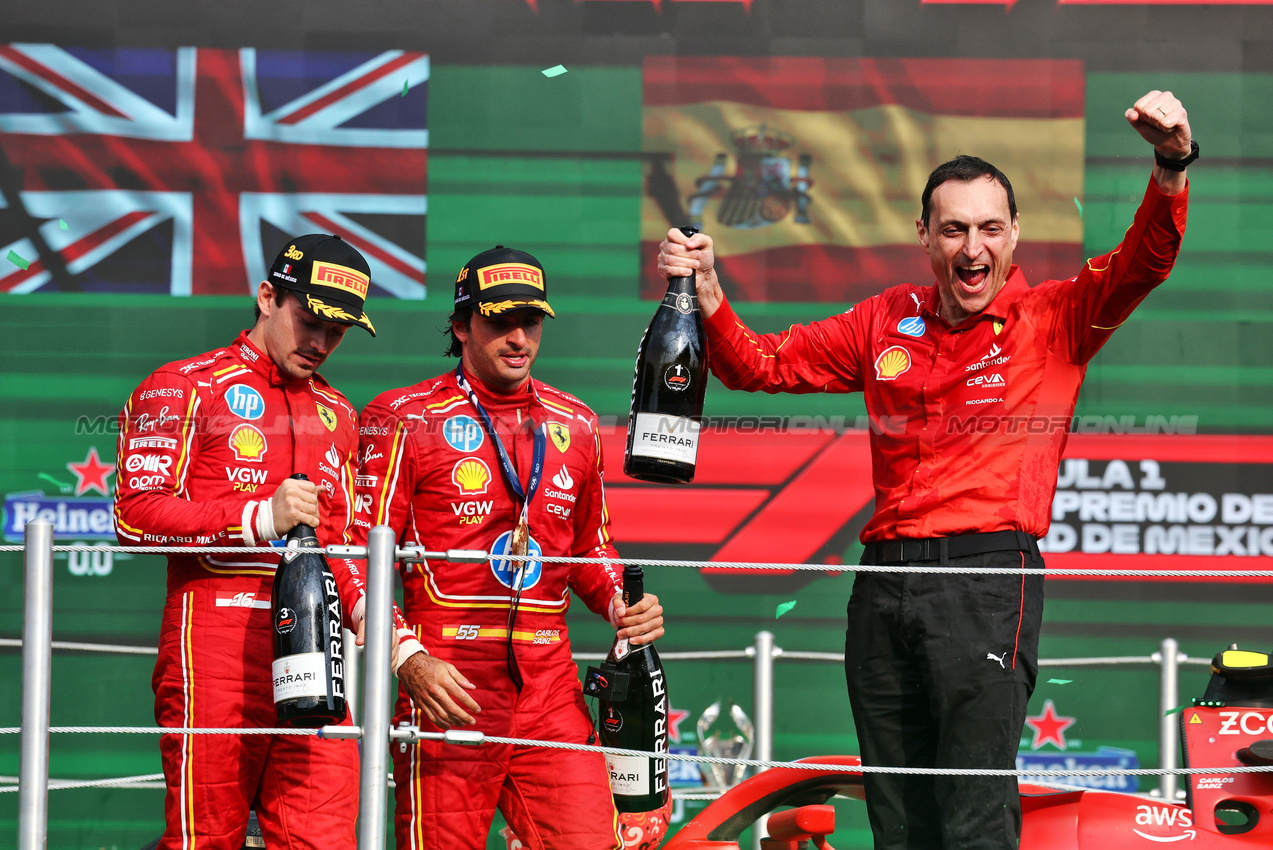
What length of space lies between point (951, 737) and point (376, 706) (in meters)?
0.94

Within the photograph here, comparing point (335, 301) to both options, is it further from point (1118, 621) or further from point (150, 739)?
point (1118, 621)

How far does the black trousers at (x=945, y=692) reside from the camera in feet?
6.09

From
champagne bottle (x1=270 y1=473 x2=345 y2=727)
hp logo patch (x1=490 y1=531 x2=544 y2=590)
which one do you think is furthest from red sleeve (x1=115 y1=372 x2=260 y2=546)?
hp logo patch (x1=490 y1=531 x2=544 y2=590)

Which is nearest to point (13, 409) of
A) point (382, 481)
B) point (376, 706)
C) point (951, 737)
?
point (382, 481)

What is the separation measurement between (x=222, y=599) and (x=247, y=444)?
0.31 meters

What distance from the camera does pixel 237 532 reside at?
2.16 metres

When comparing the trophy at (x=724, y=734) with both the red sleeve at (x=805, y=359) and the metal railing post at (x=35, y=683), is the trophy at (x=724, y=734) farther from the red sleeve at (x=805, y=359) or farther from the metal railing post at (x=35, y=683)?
the metal railing post at (x=35, y=683)

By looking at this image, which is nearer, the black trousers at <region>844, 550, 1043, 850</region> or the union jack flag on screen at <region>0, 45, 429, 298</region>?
the black trousers at <region>844, 550, 1043, 850</region>

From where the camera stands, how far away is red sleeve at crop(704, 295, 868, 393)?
219 centimetres

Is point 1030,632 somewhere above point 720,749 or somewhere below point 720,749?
above

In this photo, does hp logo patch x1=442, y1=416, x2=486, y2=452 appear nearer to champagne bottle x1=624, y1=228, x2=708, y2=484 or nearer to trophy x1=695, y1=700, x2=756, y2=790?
champagne bottle x1=624, y1=228, x2=708, y2=484

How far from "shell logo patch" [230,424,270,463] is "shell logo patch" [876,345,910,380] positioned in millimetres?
1227

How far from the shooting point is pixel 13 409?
3.60 metres

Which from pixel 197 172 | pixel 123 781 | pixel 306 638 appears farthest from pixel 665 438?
pixel 197 172
